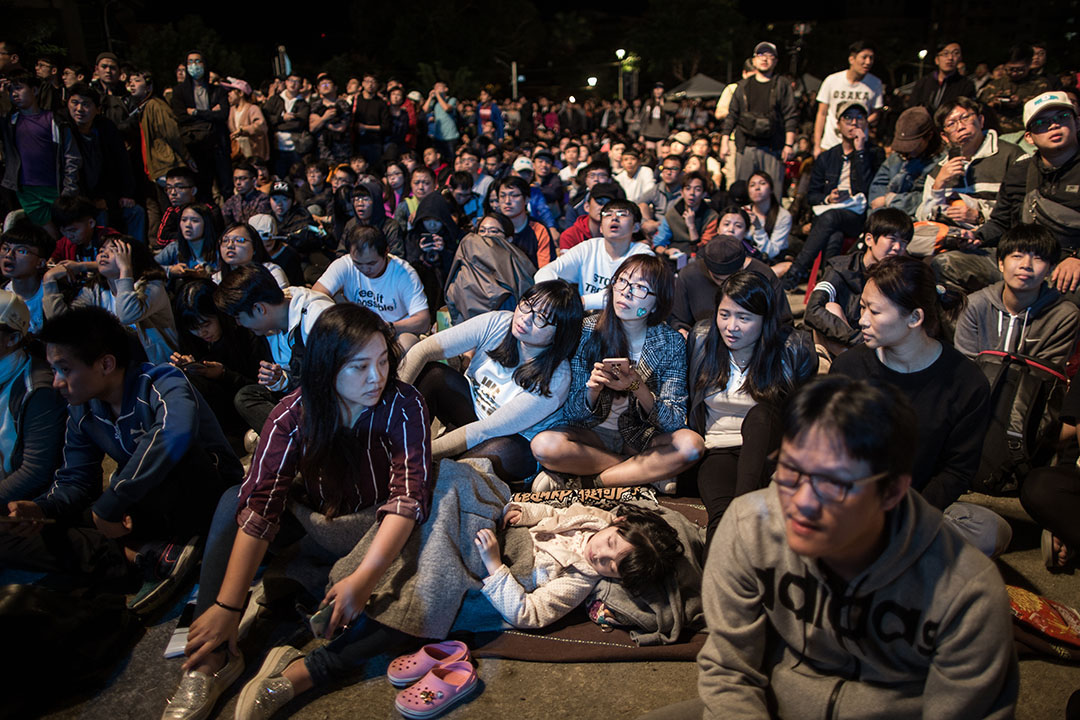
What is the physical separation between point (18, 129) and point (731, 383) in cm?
746

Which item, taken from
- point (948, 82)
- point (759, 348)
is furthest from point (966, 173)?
point (759, 348)

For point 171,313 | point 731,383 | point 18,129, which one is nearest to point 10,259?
point 171,313

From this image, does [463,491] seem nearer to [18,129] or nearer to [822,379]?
[822,379]

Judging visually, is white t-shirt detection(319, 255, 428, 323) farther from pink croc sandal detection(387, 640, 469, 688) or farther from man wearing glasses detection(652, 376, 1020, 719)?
man wearing glasses detection(652, 376, 1020, 719)

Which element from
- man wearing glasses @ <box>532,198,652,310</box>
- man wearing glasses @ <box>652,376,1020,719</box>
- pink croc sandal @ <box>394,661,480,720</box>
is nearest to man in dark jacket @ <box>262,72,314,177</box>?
man wearing glasses @ <box>532,198,652,310</box>

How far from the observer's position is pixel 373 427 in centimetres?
260

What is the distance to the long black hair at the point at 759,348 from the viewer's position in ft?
10.5

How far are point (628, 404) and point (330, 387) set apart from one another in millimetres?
1785

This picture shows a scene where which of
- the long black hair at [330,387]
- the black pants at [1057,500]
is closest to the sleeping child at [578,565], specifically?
the long black hair at [330,387]

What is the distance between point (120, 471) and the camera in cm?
298

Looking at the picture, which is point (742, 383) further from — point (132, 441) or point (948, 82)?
point (948, 82)

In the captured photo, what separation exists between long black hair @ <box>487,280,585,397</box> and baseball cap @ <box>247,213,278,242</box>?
403cm

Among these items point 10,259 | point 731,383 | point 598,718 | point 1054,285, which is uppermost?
point 10,259

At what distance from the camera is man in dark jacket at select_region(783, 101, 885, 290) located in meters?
6.34
